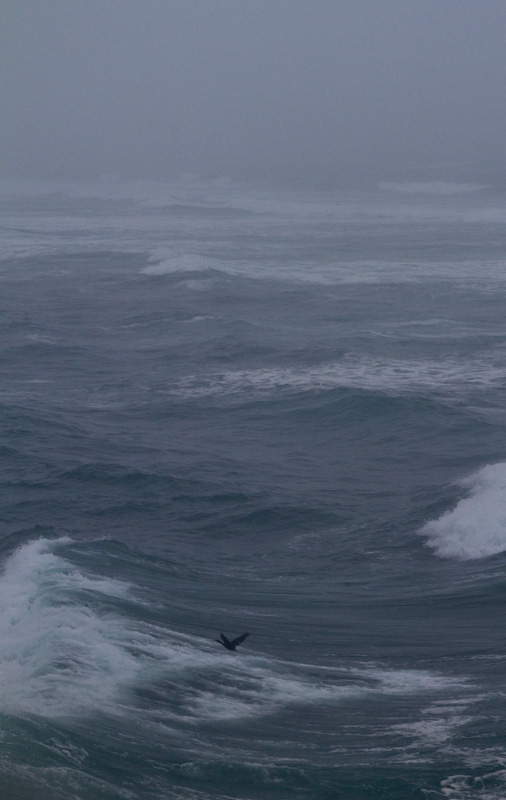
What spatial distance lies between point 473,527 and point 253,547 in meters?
2.78

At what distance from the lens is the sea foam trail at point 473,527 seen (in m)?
12.5

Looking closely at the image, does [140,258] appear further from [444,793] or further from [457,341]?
[444,793]

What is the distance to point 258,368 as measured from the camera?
21297mm

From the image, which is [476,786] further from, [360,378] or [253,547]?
[360,378]

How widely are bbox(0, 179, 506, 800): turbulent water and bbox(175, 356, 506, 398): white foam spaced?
83mm

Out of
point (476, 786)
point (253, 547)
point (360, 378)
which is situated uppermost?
point (360, 378)

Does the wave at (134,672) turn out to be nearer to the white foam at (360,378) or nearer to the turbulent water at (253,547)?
the turbulent water at (253,547)

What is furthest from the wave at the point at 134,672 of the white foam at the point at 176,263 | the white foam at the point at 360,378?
the white foam at the point at 176,263

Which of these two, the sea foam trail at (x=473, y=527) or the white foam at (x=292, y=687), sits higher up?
the sea foam trail at (x=473, y=527)

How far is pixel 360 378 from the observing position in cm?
2036

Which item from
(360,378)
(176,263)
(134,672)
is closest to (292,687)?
(134,672)

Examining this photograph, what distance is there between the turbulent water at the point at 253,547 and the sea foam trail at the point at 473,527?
1.6 inches

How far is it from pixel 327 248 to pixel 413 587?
108 feet

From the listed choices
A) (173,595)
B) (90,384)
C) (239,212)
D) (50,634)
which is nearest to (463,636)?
(173,595)
